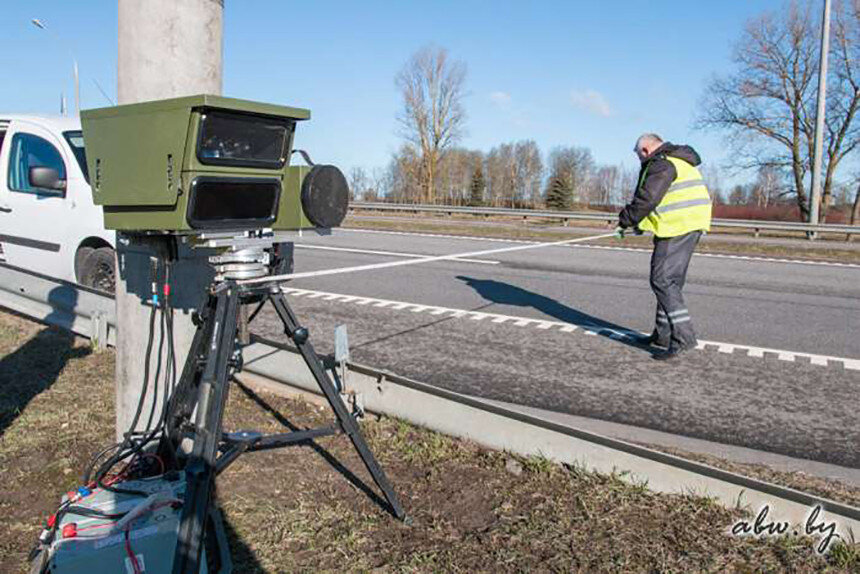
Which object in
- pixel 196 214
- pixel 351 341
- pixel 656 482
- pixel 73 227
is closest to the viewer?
pixel 196 214

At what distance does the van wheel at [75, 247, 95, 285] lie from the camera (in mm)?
7180

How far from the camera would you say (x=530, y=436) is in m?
3.67

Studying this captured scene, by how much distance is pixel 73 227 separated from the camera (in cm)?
721

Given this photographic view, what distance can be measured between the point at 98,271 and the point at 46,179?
0.99m

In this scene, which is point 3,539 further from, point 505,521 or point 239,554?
point 505,521

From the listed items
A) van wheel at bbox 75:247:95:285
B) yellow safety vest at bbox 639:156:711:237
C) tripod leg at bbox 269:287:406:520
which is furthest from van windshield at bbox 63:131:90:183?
yellow safety vest at bbox 639:156:711:237

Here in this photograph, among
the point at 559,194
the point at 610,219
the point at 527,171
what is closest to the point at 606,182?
the point at 527,171

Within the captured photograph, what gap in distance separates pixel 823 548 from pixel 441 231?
58.8ft

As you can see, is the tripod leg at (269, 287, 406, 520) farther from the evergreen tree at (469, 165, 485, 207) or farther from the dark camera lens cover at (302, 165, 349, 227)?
the evergreen tree at (469, 165, 485, 207)

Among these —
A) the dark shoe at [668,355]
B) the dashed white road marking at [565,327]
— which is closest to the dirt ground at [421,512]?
the dark shoe at [668,355]

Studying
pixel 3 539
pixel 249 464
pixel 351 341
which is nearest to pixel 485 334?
pixel 351 341

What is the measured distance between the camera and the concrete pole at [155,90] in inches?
125

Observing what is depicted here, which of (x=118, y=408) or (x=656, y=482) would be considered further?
(x=118, y=408)

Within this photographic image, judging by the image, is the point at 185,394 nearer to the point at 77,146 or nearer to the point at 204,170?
the point at 204,170
